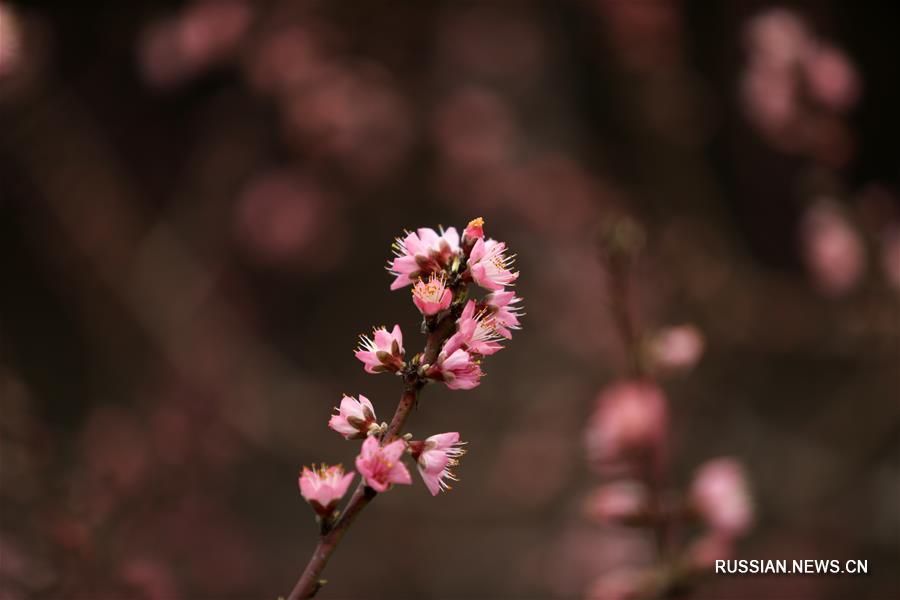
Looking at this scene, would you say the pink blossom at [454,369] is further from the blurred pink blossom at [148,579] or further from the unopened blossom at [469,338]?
the blurred pink blossom at [148,579]

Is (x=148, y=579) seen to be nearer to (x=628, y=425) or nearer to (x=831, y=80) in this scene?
(x=628, y=425)

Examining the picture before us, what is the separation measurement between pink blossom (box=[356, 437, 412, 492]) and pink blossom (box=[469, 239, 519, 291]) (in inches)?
5.8

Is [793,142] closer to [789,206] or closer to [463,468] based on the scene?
[789,206]

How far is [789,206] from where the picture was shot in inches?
111

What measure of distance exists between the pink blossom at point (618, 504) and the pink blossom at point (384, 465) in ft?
1.53

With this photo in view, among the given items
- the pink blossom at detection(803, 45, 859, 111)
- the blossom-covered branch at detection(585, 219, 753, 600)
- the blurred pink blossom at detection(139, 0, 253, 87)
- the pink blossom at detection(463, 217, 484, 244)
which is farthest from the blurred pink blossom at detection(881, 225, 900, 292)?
the blurred pink blossom at detection(139, 0, 253, 87)

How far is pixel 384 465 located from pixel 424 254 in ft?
0.61

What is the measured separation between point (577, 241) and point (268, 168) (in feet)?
4.36

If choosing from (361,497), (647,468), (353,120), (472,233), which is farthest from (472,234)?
(353,120)

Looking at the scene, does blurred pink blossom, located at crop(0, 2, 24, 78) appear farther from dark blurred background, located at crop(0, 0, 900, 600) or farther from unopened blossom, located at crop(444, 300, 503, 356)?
unopened blossom, located at crop(444, 300, 503, 356)

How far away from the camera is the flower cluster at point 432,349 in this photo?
564mm

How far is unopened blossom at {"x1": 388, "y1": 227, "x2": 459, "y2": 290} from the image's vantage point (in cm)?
62

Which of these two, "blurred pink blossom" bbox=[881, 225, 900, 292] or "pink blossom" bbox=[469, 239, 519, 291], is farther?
"blurred pink blossom" bbox=[881, 225, 900, 292]

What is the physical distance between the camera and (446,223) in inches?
138
